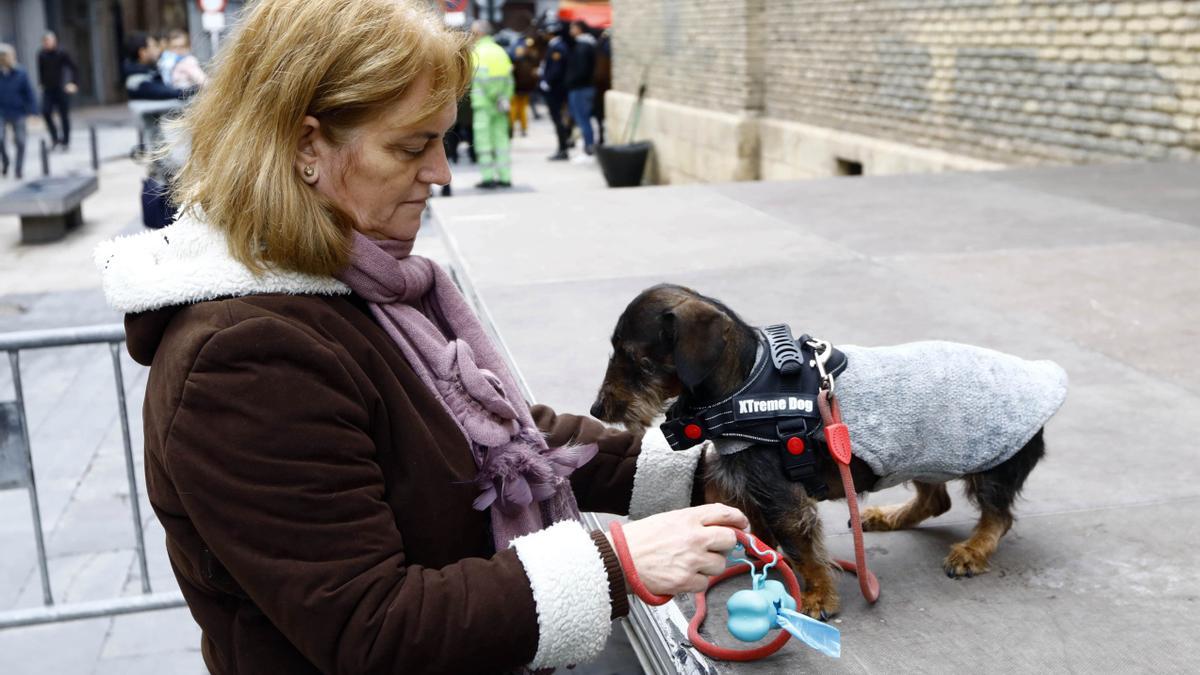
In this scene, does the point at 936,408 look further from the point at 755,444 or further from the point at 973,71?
the point at 973,71

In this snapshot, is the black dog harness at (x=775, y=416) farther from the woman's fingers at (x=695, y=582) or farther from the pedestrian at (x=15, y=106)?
the pedestrian at (x=15, y=106)

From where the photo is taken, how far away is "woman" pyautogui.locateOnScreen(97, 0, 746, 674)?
1.63 meters

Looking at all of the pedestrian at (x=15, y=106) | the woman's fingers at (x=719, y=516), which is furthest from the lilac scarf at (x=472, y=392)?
the pedestrian at (x=15, y=106)

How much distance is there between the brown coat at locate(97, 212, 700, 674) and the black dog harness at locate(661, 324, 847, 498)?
697 mm

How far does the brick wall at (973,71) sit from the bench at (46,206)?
929 cm

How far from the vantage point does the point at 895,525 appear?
3.02 m

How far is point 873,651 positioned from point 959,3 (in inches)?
423

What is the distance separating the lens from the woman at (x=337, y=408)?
64.0 inches

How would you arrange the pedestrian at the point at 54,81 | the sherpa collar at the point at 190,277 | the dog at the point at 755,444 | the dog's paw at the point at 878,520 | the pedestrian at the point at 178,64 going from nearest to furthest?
the sherpa collar at the point at 190,277, the dog at the point at 755,444, the dog's paw at the point at 878,520, the pedestrian at the point at 178,64, the pedestrian at the point at 54,81

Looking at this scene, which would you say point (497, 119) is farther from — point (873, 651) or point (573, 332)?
point (873, 651)

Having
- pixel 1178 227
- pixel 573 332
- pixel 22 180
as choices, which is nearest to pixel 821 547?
pixel 573 332

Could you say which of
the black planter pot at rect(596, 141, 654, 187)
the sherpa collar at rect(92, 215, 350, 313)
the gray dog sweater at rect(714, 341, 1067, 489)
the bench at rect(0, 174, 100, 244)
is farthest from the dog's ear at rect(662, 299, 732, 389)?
the black planter pot at rect(596, 141, 654, 187)

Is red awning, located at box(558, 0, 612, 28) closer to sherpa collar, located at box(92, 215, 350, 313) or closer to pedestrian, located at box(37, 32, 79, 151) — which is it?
pedestrian, located at box(37, 32, 79, 151)

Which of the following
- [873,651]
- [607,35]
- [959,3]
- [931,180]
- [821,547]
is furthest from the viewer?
[607,35]
